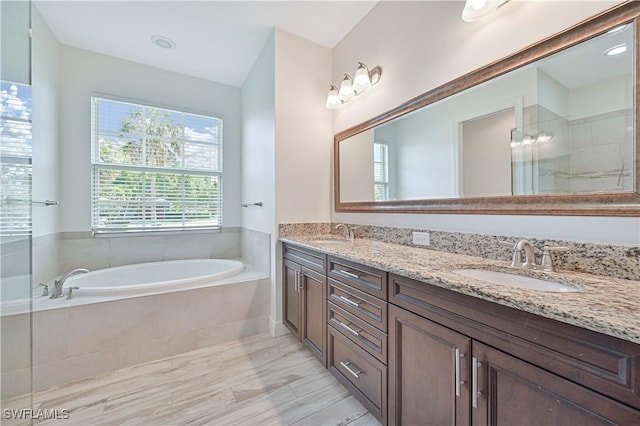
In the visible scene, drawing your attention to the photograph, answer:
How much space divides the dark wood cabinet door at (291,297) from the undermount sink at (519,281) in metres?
1.23

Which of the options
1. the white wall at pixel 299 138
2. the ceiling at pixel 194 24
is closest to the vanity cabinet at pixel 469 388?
the white wall at pixel 299 138

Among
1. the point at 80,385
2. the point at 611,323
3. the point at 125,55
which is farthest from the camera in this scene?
the point at 125,55

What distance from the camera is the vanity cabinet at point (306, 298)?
5.79ft

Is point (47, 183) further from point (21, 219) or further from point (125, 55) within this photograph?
point (125, 55)

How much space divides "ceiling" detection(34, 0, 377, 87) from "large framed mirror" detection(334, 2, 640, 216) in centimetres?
115

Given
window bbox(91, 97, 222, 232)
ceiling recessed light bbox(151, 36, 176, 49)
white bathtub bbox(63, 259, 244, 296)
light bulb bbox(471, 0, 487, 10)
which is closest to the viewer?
light bulb bbox(471, 0, 487, 10)

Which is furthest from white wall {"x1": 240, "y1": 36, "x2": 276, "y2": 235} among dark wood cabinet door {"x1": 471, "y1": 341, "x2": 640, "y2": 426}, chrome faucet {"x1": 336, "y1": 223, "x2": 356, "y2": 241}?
dark wood cabinet door {"x1": 471, "y1": 341, "x2": 640, "y2": 426}

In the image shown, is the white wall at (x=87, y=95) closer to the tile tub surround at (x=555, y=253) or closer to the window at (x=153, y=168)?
the window at (x=153, y=168)

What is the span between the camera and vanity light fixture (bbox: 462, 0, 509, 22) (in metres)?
1.26

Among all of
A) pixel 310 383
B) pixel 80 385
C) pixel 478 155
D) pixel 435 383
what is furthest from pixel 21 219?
pixel 478 155

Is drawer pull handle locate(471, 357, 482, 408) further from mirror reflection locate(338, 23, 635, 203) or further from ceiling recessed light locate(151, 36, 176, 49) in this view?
ceiling recessed light locate(151, 36, 176, 49)

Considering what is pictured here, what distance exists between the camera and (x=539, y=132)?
116 cm

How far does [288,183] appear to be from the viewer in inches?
94.2

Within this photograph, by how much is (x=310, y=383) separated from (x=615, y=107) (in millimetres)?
2051
